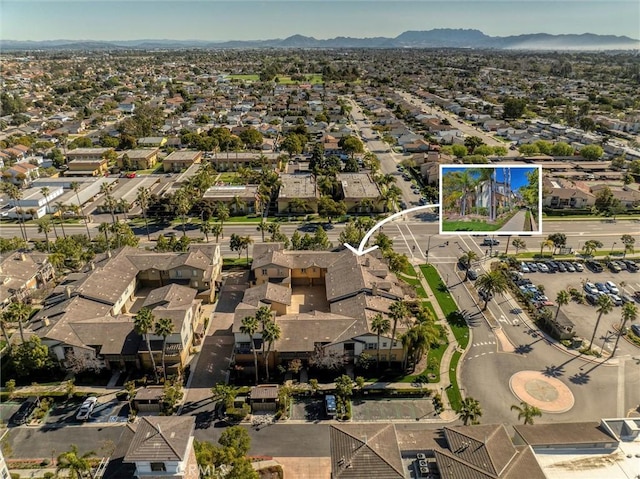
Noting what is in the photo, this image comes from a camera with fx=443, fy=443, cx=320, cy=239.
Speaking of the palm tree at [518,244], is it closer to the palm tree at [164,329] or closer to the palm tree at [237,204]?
the palm tree at [237,204]

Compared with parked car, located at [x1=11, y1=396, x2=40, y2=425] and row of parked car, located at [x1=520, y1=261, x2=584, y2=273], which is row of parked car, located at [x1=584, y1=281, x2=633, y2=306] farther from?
parked car, located at [x1=11, y1=396, x2=40, y2=425]

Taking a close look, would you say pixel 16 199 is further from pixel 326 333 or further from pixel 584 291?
pixel 584 291

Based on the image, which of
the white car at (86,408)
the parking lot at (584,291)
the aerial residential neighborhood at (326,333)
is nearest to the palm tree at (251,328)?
the aerial residential neighborhood at (326,333)

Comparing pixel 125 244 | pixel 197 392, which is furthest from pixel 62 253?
pixel 197 392

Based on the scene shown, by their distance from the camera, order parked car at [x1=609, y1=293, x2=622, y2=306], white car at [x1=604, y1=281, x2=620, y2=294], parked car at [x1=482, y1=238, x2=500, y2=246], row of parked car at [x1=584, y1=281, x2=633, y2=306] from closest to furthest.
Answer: parked car at [x1=609, y1=293, x2=622, y2=306]
row of parked car at [x1=584, y1=281, x2=633, y2=306]
white car at [x1=604, y1=281, x2=620, y2=294]
parked car at [x1=482, y1=238, x2=500, y2=246]

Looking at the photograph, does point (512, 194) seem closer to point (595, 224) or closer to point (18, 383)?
point (18, 383)

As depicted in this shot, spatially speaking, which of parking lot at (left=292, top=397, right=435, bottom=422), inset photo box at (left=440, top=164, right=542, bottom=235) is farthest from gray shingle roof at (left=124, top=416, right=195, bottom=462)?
inset photo box at (left=440, top=164, right=542, bottom=235)

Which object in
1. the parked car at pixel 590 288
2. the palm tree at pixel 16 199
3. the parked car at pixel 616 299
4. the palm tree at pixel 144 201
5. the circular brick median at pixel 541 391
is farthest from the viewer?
the palm tree at pixel 144 201

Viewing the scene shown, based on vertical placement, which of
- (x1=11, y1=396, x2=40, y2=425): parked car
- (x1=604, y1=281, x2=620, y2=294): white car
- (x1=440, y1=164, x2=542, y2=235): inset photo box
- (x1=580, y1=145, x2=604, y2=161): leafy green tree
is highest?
(x1=440, y1=164, x2=542, y2=235): inset photo box
